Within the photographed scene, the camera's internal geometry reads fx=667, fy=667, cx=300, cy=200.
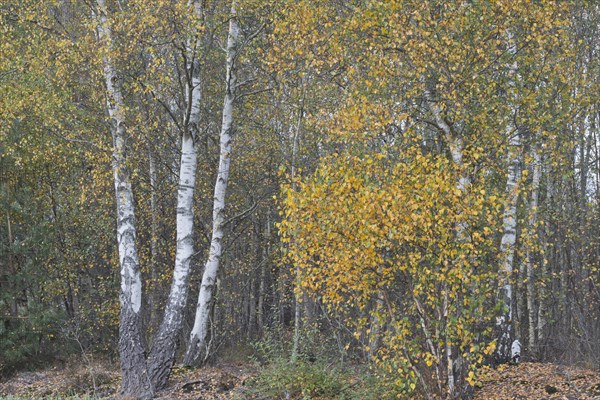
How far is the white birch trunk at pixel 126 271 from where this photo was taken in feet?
35.1

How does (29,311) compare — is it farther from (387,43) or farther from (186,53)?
(387,43)

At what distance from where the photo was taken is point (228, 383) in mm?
11062

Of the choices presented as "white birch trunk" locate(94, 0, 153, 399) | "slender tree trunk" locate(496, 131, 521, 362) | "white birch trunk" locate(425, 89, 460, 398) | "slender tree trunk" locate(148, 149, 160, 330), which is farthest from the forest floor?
"slender tree trunk" locate(148, 149, 160, 330)

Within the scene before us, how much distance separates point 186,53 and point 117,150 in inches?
79.8

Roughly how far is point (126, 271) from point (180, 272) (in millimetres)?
878

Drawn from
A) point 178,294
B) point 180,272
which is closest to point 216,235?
point 180,272

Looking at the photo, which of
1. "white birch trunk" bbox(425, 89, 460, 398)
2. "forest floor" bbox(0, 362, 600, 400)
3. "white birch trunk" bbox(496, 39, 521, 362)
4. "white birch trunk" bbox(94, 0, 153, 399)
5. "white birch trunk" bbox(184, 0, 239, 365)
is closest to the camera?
"white birch trunk" bbox(425, 89, 460, 398)

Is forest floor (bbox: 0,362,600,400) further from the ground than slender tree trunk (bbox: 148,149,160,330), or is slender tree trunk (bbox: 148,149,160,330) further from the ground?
slender tree trunk (bbox: 148,149,160,330)

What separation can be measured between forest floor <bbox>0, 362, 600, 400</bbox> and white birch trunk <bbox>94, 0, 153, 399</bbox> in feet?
1.43

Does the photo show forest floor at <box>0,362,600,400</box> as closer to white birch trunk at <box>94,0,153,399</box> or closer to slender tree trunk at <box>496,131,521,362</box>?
slender tree trunk at <box>496,131,521,362</box>

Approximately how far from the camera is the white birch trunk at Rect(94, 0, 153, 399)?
1069cm

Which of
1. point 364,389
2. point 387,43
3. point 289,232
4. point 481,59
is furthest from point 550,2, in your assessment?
point 364,389

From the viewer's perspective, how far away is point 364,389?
30.2 feet

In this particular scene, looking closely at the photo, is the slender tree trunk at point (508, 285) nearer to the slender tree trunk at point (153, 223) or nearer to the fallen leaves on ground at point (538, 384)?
the fallen leaves on ground at point (538, 384)
